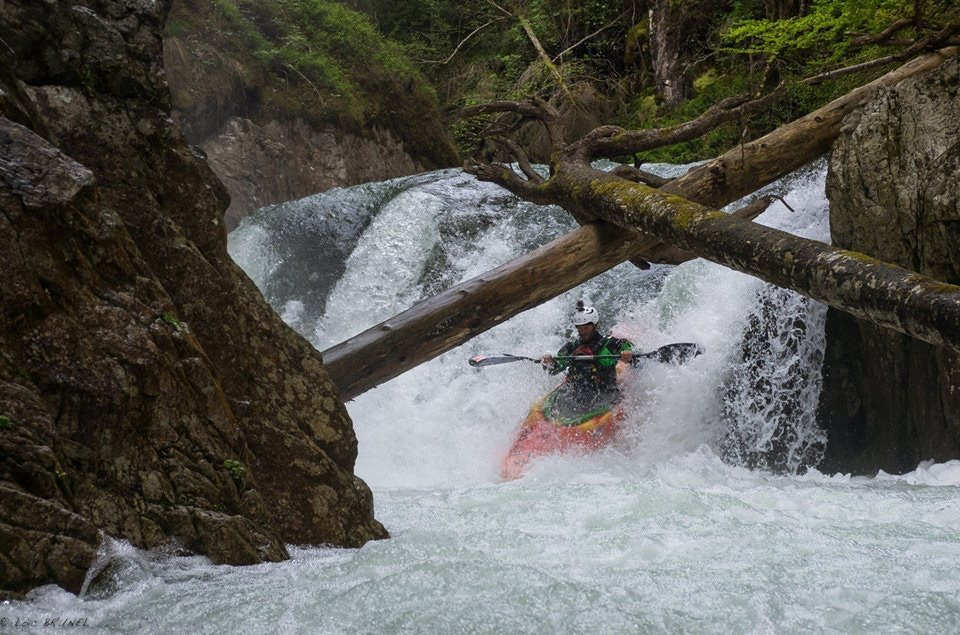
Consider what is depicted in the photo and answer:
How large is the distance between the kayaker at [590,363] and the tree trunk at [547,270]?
190 centimetres

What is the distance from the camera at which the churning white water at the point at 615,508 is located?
2281mm

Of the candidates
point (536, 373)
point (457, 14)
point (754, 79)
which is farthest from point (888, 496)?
point (457, 14)

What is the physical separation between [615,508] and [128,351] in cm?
226

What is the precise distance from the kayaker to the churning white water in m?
0.28

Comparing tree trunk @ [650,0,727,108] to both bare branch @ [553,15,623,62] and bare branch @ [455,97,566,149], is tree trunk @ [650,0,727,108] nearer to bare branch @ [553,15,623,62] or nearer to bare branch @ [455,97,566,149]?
bare branch @ [553,15,623,62]

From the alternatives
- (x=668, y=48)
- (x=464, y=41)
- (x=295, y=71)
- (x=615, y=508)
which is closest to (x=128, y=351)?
(x=615, y=508)

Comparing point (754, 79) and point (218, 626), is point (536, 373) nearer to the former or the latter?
point (754, 79)

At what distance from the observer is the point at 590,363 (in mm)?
7551

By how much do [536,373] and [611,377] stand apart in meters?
1.30

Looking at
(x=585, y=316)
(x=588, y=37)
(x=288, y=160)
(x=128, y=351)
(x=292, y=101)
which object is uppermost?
(x=588, y=37)

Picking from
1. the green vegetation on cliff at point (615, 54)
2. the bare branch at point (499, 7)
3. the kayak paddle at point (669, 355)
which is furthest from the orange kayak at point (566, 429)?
the bare branch at point (499, 7)

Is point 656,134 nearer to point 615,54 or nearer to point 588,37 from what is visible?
point 588,37

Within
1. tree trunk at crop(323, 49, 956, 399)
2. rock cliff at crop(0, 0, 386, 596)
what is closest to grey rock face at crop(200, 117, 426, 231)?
tree trunk at crop(323, 49, 956, 399)

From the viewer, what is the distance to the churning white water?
7.48 feet
